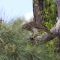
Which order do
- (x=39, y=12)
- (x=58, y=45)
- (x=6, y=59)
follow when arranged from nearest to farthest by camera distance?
(x=6, y=59), (x=58, y=45), (x=39, y=12)

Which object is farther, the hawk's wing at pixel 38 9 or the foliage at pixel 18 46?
the hawk's wing at pixel 38 9

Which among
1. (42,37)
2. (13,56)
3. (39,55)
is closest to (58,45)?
(42,37)

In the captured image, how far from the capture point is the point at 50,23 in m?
10.1

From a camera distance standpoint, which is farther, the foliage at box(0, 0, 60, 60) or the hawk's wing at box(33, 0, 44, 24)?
the hawk's wing at box(33, 0, 44, 24)

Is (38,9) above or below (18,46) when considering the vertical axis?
above

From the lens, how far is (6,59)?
18.3ft

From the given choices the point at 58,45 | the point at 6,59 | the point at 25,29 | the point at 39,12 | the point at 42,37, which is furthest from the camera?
the point at 39,12

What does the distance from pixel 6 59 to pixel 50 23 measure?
4.72 m

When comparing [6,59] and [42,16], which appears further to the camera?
[42,16]

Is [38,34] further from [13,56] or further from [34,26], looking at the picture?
[13,56]

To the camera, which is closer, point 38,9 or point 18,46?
point 18,46

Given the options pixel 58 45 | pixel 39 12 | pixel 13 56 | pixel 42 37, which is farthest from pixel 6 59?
pixel 39 12

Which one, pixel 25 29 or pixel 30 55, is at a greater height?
pixel 25 29

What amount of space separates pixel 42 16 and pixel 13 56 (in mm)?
4782
